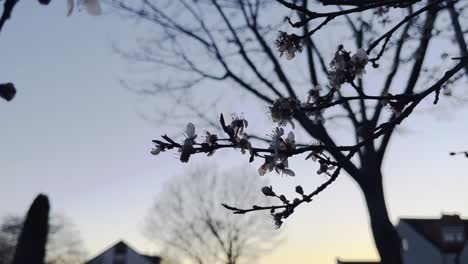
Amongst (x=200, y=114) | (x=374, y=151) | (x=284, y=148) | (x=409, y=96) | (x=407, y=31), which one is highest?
(x=407, y=31)

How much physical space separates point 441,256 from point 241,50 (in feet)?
84.4

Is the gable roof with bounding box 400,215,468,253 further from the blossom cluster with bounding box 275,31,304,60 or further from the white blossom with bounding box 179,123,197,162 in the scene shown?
the white blossom with bounding box 179,123,197,162

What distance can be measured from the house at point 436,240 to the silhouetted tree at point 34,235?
78.6 feet

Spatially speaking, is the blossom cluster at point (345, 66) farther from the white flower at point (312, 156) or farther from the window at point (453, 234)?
the window at point (453, 234)

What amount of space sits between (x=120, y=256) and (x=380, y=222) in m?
35.1

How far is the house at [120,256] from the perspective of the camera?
39.6 meters

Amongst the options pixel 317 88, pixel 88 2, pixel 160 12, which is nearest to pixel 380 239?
pixel 317 88

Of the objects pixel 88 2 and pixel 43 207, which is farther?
pixel 43 207

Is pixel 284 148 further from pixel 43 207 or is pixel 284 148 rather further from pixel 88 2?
pixel 43 207

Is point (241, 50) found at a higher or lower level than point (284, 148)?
higher

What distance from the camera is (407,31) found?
8.59 metres

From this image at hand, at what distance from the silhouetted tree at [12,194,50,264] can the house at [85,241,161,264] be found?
76.7 ft

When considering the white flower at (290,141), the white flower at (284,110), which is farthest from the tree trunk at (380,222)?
the white flower at (290,141)

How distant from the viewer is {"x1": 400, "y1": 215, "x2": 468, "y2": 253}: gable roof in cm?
3058
